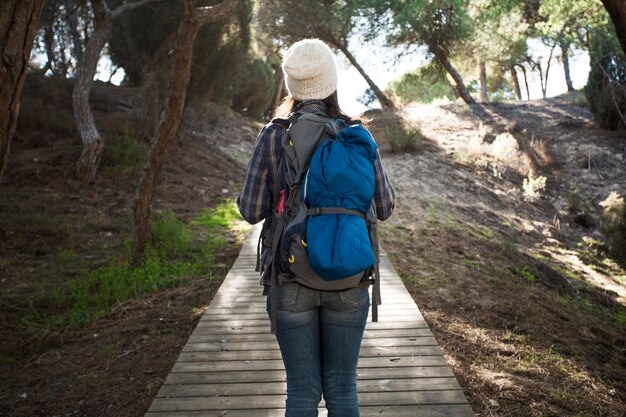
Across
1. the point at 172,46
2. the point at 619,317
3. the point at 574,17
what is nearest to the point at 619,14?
the point at 619,317

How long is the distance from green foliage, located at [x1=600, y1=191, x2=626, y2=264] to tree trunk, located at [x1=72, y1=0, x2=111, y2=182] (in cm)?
900

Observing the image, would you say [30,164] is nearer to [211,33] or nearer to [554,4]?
[211,33]

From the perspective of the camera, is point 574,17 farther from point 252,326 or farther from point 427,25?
point 252,326

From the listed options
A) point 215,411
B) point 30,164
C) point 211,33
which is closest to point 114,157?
point 30,164

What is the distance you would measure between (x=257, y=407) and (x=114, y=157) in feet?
29.2

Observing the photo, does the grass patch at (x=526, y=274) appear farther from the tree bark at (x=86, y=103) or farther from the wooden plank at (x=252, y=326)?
the tree bark at (x=86, y=103)

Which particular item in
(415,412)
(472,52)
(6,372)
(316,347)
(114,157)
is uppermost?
(472,52)

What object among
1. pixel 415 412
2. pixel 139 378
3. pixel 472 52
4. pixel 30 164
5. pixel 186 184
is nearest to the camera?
pixel 415 412

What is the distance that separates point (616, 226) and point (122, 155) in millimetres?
9059

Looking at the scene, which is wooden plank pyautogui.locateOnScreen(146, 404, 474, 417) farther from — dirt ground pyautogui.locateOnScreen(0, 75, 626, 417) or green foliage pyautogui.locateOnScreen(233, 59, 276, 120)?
green foliage pyautogui.locateOnScreen(233, 59, 276, 120)

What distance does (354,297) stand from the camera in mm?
2061

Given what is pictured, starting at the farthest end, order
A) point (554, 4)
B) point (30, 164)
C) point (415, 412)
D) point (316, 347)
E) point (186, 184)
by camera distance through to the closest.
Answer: point (554, 4), point (186, 184), point (30, 164), point (415, 412), point (316, 347)

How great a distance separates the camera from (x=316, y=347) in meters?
2.11

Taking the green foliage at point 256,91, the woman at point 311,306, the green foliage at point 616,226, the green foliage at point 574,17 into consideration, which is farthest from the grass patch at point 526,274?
the green foliage at point 256,91
